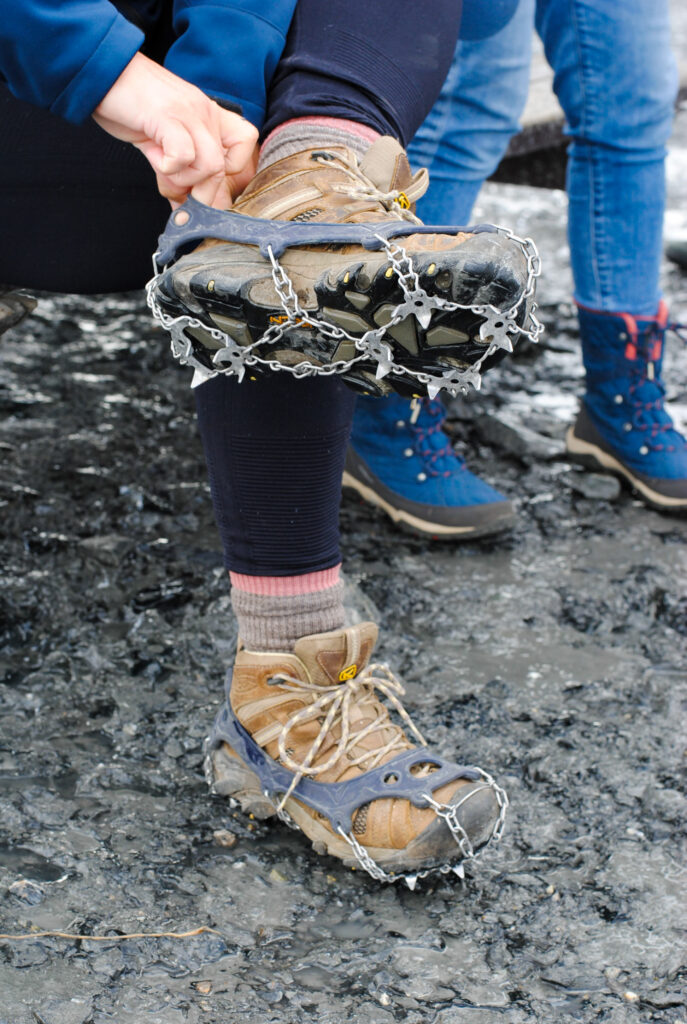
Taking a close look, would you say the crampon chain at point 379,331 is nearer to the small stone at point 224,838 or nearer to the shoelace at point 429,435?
the small stone at point 224,838

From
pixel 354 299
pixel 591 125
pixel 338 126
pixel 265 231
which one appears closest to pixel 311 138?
pixel 338 126

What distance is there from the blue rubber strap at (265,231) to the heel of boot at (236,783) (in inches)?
24.0

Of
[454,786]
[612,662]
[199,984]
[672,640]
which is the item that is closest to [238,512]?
[454,786]

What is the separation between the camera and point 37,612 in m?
1.65

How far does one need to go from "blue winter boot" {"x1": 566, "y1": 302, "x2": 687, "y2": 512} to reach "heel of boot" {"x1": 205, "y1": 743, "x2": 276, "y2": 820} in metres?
1.19

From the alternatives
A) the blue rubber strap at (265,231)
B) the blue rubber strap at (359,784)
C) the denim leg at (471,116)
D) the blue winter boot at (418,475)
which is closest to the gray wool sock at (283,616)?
the blue rubber strap at (359,784)

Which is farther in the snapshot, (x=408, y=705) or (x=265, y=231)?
(x=408, y=705)

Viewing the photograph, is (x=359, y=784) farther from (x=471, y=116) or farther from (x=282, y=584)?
(x=471, y=116)

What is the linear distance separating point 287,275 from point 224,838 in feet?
2.23

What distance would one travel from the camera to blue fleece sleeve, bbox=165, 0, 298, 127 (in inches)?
41.9

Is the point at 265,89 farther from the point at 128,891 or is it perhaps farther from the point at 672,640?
the point at 672,640

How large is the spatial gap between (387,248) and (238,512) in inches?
16.3

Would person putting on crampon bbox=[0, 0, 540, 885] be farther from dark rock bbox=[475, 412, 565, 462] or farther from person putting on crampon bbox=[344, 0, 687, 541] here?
dark rock bbox=[475, 412, 565, 462]

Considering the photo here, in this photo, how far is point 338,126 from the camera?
108 cm
